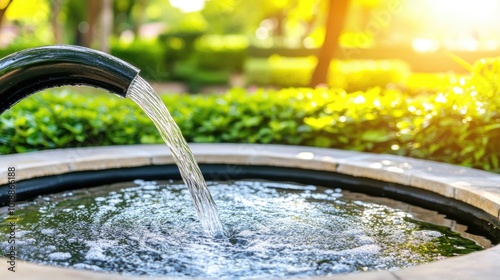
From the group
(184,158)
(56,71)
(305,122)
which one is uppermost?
(305,122)

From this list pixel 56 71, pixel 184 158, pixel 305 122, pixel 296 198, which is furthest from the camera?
pixel 305 122

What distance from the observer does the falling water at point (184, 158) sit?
14.4 ft

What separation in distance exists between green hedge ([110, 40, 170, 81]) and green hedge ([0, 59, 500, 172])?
44.5ft

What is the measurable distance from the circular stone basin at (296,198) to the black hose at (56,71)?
1.01 m

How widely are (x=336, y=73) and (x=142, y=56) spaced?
7748mm

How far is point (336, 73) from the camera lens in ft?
57.0

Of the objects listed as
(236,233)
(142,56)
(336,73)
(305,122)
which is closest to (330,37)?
(336,73)

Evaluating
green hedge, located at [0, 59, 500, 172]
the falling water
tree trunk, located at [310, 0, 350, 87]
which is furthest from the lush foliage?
the falling water

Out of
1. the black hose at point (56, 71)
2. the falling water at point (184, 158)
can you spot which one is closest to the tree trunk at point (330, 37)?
the falling water at point (184, 158)

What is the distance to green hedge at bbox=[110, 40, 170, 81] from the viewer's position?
2142 cm

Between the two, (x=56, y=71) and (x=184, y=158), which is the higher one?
(x=56, y=71)

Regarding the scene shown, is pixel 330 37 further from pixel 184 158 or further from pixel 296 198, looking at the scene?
pixel 184 158

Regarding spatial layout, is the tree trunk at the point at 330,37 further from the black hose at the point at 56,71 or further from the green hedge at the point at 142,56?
the black hose at the point at 56,71

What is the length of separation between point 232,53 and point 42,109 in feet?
60.3
